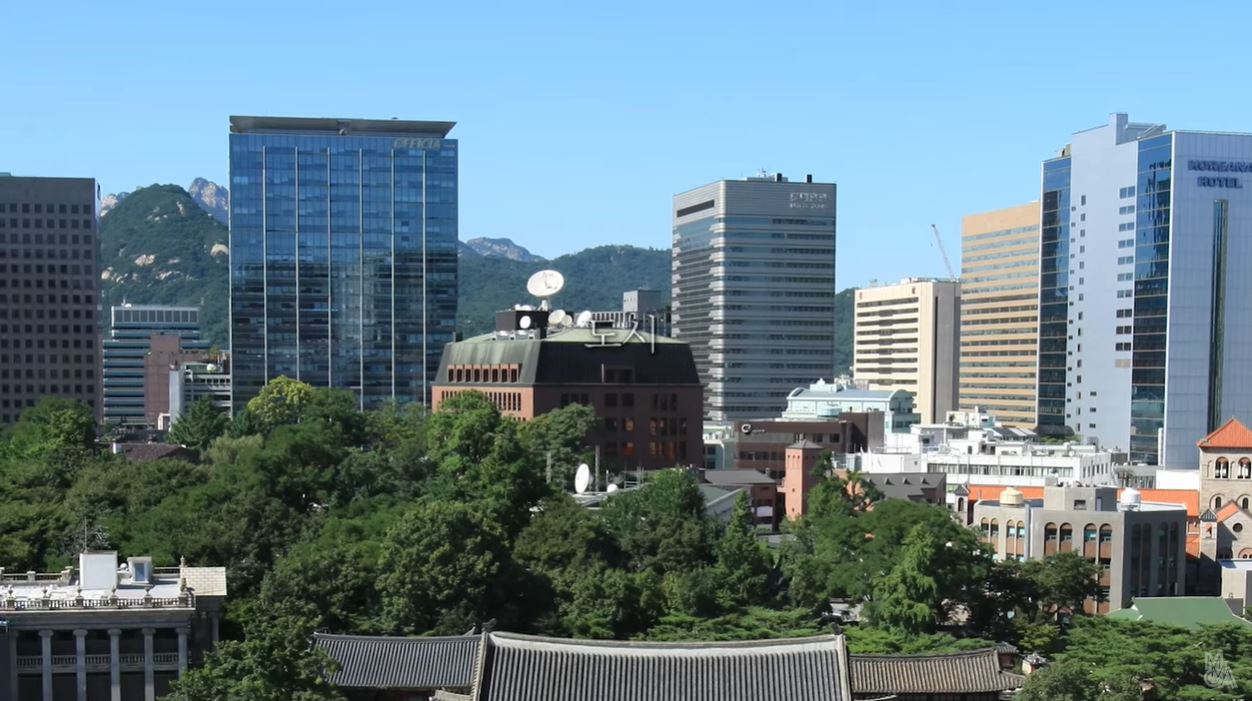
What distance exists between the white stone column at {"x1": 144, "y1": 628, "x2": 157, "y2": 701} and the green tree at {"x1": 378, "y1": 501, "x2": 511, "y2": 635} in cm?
1112

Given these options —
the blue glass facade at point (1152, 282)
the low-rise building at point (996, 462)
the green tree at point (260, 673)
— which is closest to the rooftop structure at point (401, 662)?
the green tree at point (260, 673)

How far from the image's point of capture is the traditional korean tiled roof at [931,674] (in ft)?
216

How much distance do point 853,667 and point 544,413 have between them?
261ft

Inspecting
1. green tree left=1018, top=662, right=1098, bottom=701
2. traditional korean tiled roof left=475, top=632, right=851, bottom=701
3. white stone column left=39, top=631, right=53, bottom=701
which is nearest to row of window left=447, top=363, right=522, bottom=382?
white stone column left=39, top=631, right=53, bottom=701

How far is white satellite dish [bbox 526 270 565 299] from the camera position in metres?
160

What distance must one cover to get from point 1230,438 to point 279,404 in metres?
106

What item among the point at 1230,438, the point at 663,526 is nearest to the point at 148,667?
the point at 663,526

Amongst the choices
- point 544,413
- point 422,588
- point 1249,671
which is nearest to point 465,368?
point 544,413

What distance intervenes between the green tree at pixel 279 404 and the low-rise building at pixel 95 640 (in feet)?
308

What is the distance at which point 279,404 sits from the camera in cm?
17488

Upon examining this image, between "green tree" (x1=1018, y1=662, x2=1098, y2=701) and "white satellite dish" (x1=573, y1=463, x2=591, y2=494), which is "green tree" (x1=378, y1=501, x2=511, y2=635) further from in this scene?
"white satellite dish" (x1=573, y1=463, x2=591, y2=494)

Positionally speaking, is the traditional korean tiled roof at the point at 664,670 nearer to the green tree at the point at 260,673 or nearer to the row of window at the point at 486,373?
the green tree at the point at 260,673

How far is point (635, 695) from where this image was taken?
49344 mm

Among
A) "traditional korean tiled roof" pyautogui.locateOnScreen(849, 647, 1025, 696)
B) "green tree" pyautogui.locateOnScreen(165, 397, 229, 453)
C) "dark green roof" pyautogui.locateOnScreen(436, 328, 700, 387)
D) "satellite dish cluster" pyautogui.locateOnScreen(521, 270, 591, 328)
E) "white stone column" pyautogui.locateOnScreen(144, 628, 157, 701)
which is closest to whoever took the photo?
"white stone column" pyautogui.locateOnScreen(144, 628, 157, 701)
